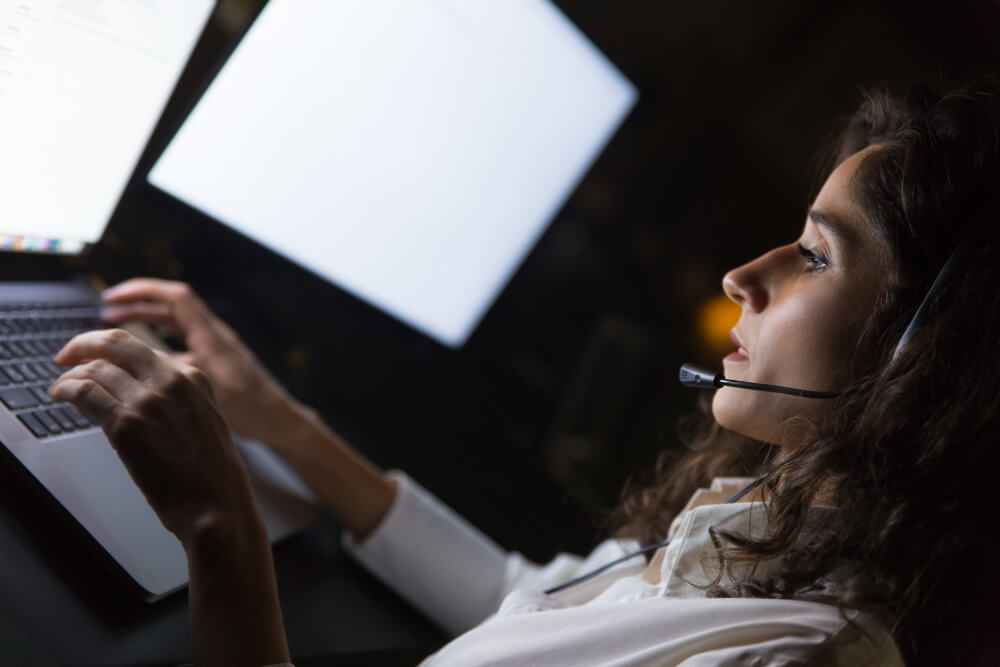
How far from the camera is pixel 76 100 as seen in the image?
576 millimetres

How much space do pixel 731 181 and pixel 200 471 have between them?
1.18 m

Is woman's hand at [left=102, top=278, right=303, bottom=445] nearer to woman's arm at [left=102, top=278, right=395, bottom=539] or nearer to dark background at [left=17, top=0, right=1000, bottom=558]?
woman's arm at [left=102, top=278, right=395, bottom=539]

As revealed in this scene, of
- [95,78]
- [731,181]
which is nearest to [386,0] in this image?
[95,78]

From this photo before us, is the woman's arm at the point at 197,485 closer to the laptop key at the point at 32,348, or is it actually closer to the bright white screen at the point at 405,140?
the laptop key at the point at 32,348

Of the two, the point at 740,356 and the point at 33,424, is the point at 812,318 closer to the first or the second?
the point at 740,356

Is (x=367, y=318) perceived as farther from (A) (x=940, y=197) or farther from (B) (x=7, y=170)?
(A) (x=940, y=197)

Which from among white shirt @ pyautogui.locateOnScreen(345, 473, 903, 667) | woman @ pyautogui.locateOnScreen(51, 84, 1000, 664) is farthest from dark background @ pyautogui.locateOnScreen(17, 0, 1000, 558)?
woman @ pyautogui.locateOnScreen(51, 84, 1000, 664)

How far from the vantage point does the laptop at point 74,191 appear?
0.51 metres

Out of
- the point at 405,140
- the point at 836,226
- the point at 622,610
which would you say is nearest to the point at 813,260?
the point at 836,226

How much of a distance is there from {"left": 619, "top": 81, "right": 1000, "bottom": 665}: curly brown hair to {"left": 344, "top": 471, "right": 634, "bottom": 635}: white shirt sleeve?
29 cm

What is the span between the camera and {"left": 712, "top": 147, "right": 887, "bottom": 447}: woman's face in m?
0.59

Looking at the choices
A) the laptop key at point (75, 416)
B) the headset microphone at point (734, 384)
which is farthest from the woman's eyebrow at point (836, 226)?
the laptop key at point (75, 416)

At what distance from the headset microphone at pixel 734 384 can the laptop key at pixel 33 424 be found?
0.56 m

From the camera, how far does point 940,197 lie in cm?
57
